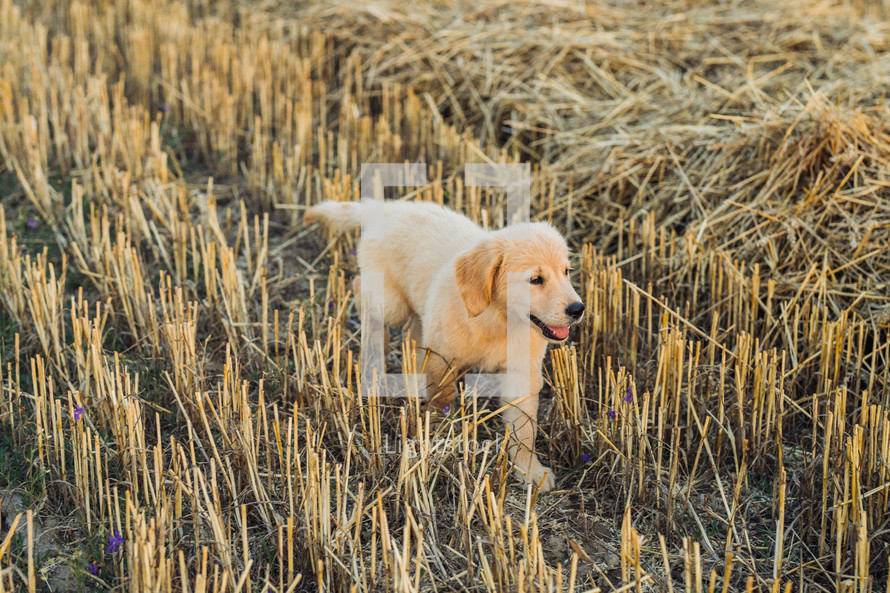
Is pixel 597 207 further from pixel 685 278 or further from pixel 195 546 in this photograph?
pixel 195 546

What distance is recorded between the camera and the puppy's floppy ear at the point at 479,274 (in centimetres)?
298

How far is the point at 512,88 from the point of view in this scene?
5.88 meters

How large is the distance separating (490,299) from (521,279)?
150mm

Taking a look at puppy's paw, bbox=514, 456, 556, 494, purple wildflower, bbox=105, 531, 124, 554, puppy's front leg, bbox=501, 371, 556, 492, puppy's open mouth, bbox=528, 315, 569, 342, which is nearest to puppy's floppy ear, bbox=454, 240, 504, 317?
puppy's open mouth, bbox=528, 315, 569, 342

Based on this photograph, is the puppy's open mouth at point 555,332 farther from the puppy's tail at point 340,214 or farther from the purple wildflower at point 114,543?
the purple wildflower at point 114,543

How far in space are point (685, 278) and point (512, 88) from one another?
88.9 inches

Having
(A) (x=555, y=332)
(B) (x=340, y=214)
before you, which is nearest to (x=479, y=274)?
(A) (x=555, y=332)

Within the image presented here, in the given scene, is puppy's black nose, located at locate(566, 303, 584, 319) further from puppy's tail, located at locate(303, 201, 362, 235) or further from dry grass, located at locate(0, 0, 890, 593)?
puppy's tail, located at locate(303, 201, 362, 235)

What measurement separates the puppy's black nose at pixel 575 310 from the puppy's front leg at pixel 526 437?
0.39 metres

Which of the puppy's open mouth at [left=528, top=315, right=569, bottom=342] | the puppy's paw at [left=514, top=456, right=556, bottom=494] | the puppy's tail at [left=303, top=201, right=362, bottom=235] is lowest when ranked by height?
the puppy's paw at [left=514, top=456, right=556, bottom=494]

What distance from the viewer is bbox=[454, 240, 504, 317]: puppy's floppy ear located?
117 inches

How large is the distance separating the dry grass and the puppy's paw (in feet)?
0.23

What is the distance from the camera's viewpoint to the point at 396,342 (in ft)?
13.3

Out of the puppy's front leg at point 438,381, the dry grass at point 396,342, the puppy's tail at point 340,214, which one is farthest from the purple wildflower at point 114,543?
the puppy's tail at point 340,214
